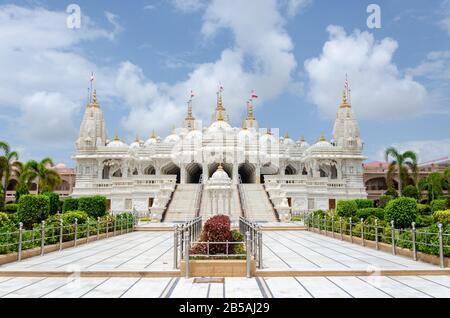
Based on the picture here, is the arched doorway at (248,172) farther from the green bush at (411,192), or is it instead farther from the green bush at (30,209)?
the green bush at (30,209)

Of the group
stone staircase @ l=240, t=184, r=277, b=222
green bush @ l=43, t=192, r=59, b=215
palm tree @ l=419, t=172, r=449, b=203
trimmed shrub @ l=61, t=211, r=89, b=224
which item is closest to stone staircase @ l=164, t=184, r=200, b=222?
stone staircase @ l=240, t=184, r=277, b=222

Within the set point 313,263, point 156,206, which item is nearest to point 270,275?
point 313,263

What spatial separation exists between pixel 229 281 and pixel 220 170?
930 inches

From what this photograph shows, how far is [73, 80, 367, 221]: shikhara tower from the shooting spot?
1300 inches

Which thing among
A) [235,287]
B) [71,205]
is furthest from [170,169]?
[235,287]

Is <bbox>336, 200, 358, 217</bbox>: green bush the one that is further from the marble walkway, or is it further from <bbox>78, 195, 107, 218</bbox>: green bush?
<bbox>78, 195, 107, 218</bbox>: green bush

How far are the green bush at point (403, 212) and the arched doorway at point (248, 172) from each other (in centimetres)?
2924

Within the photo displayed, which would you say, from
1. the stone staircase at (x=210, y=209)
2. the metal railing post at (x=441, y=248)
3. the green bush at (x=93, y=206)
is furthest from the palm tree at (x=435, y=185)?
the metal railing post at (x=441, y=248)

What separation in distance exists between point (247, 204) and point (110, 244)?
18.1 meters

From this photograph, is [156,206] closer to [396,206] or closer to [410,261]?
[396,206]

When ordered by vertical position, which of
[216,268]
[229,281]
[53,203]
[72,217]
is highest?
[53,203]

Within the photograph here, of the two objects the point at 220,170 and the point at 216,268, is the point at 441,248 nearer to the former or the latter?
the point at 216,268

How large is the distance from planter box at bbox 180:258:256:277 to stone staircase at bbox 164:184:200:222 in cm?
2107

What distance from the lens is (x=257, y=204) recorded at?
34156mm
